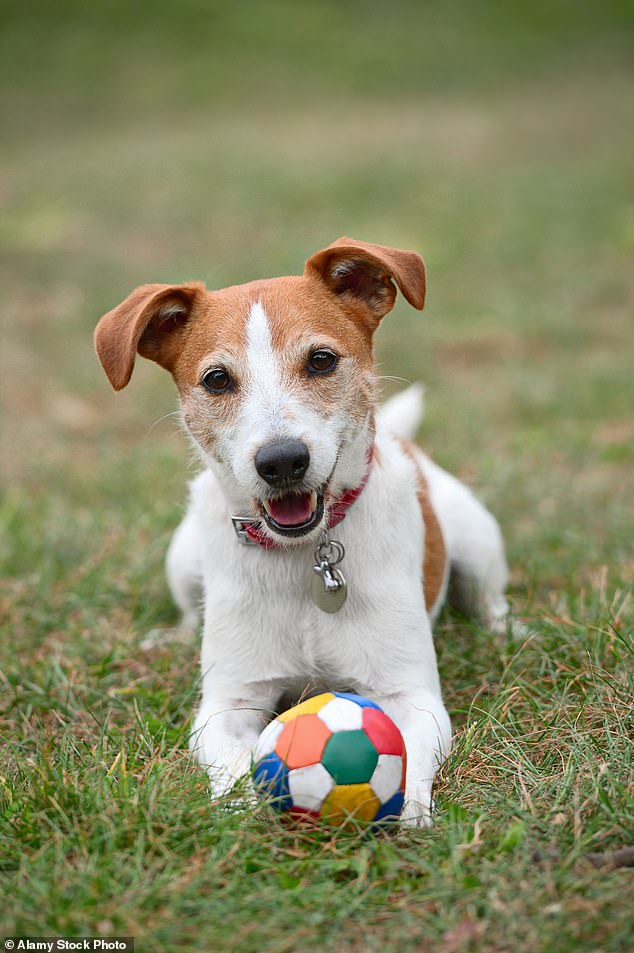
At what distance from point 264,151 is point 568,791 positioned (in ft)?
61.8

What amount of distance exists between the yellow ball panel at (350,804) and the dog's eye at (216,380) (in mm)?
1472

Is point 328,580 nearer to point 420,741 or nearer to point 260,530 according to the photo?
point 260,530

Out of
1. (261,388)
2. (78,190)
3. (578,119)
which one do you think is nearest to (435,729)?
(261,388)

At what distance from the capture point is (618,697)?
11.3 ft

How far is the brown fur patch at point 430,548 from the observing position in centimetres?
406

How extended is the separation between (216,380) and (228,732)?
1273 millimetres

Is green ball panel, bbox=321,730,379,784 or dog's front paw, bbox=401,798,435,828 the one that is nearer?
green ball panel, bbox=321,730,379,784

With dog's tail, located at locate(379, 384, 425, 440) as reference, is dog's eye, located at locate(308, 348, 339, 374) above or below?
above

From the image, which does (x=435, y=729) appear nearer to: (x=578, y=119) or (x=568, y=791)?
(x=568, y=791)

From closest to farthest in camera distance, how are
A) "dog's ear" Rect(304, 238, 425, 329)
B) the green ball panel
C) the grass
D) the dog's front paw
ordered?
the grass < the green ball panel < the dog's front paw < "dog's ear" Rect(304, 238, 425, 329)

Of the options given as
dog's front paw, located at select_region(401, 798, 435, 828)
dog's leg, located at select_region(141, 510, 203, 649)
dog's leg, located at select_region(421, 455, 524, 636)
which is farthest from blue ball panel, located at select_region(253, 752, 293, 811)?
dog's leg, located at select_region(421, 455, 524, 636)

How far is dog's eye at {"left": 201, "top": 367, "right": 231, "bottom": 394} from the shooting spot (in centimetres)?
350

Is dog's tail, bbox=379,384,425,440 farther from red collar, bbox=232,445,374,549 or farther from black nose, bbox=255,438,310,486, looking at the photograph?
black nose, bbox=255,438,310,486

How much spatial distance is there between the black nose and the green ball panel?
867mm
